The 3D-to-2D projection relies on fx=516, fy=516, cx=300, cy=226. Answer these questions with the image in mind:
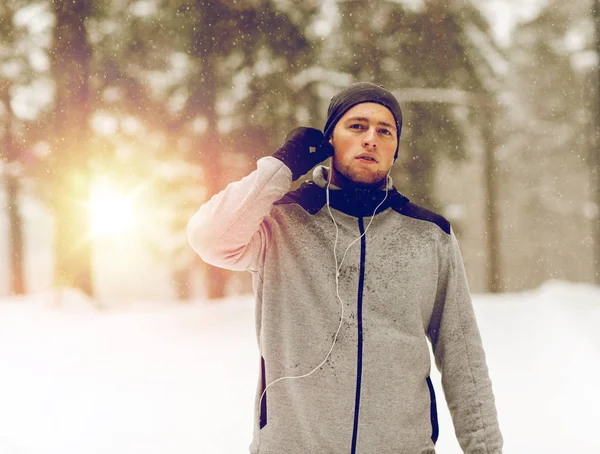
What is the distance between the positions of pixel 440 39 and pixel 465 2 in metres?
1.04

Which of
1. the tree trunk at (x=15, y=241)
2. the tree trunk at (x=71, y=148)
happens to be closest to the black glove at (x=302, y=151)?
the tree trunk at (x=71, y=148)

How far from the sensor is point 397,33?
8.86 m

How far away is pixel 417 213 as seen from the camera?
6.64 feet

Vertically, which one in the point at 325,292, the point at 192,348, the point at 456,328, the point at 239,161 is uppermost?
the point at 239,161

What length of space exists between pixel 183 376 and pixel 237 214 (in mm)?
4447

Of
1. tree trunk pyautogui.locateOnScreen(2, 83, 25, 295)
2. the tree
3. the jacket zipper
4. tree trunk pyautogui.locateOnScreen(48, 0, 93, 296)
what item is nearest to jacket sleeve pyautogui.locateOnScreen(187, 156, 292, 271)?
the jacket zipper

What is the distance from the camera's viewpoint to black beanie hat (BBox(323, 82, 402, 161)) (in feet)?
6.78

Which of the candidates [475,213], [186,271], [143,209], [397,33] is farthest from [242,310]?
[475,213]

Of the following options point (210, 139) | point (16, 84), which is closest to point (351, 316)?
point (210, 139)

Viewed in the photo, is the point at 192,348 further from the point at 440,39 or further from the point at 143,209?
the point at 440,39

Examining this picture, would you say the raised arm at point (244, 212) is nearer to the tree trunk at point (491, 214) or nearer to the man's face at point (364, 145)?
the man's face at point (364, 145)

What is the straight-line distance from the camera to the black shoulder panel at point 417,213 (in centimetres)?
201

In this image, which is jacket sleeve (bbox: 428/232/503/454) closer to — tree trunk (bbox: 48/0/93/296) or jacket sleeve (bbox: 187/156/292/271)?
jacket sleeve (bbox: 187/156/292/271)

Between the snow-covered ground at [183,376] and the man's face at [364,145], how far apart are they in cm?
281
